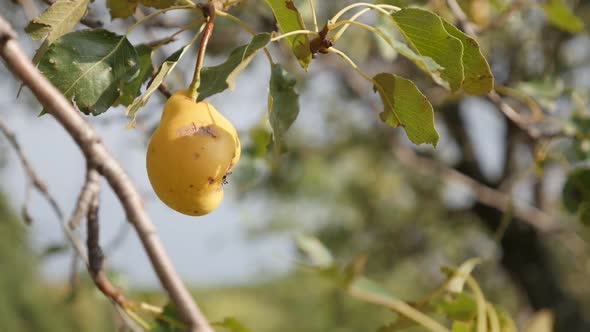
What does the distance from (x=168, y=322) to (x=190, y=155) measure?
0.23 m

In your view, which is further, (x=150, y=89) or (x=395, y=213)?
(x=395, y=213)

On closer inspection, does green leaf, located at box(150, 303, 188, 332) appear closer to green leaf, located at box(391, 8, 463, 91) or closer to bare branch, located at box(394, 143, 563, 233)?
green leaf, located at box(391, 8, 463, 91)

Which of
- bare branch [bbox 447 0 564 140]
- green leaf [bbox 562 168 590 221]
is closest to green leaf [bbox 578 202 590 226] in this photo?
green leaf [bbox 562 168 590 221]

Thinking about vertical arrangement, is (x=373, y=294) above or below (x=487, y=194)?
above

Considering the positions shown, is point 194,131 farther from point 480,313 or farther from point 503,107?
point 503,107

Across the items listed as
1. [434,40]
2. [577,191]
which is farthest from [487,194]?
[434,40]

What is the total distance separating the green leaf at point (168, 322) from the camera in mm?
605

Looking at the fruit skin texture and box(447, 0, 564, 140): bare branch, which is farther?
box(447, 0, 564, 140): bare branch

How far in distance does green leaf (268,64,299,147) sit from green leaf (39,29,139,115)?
0.11 m

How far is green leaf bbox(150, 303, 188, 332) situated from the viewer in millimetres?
605

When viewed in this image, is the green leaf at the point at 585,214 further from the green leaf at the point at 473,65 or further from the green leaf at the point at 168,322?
the green leaf at the point at 168,322

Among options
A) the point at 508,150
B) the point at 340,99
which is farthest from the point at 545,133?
the point at 340,99

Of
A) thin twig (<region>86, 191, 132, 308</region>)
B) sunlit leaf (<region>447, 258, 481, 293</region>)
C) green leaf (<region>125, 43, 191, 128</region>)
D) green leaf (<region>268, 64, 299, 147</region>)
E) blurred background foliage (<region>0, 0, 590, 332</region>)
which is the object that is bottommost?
blurred background foliage (<region>0, 0, 590, 332</region>)

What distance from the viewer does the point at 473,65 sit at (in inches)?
20.5
